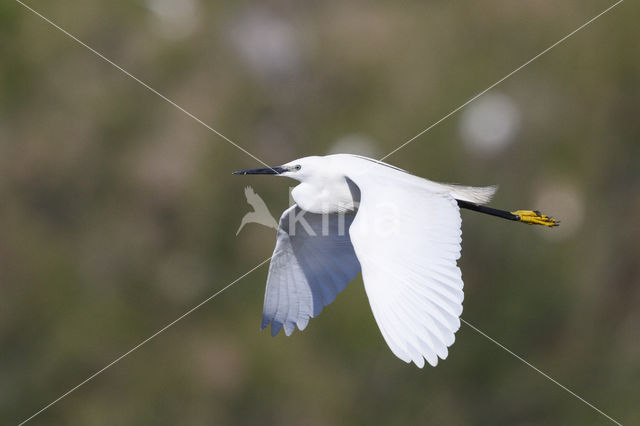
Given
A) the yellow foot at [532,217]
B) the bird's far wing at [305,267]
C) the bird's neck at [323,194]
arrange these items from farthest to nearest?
the yellow foot at [532,217]
the bird's far wing at [305,267]
the bird's neck at [323,194]

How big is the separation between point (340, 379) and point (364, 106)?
148 cm

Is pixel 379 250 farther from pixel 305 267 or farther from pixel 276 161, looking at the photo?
pixel 276 161

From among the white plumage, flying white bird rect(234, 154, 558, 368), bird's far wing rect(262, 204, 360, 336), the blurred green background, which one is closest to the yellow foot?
flying white bird rect(234, 154, 558, 368)

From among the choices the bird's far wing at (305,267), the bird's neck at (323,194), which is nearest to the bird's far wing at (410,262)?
the bird's neck at (323,194)

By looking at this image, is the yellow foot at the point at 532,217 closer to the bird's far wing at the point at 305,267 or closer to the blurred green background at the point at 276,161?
the bird's far wing at the point at 305,267

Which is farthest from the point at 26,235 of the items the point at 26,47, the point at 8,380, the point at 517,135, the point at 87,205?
the point at 517,135

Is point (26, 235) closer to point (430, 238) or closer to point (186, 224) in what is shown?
point (186, 224)

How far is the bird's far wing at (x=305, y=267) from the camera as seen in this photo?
1417mm

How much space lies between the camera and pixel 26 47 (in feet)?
14.5

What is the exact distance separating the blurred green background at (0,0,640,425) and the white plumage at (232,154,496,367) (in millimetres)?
2466

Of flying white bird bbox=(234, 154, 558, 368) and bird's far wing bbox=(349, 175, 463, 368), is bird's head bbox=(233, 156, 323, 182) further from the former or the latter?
bird's far wing bbox=(349, 175, 463, 368)

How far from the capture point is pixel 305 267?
1444mm

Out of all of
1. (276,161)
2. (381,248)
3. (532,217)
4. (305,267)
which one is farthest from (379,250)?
(276,161)

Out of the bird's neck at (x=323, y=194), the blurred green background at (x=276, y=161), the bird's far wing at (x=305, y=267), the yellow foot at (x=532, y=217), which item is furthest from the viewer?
the blurred green background at (x=276, y=161)
